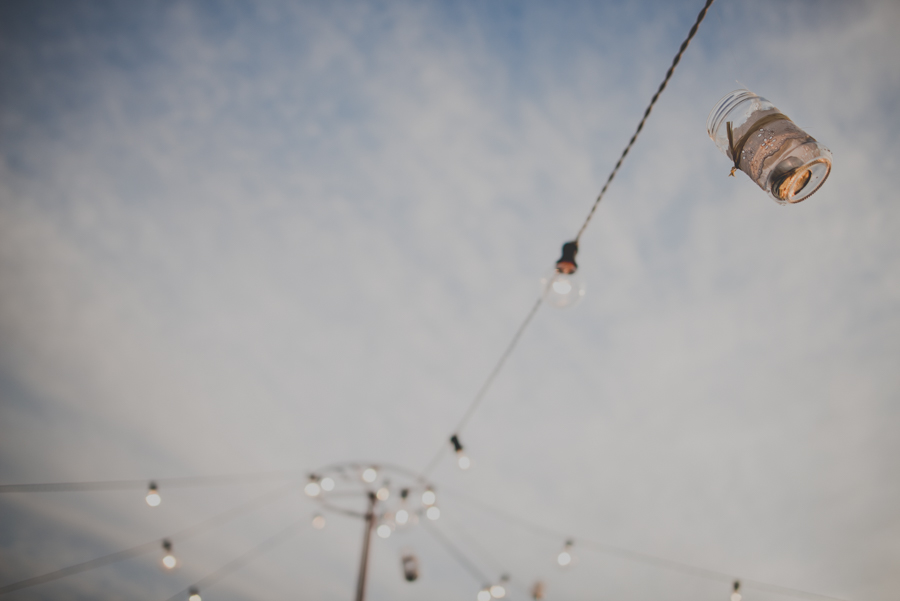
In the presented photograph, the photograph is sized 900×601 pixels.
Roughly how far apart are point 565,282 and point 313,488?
588cm

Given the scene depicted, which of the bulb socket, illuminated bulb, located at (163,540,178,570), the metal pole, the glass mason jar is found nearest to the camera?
the glass mason jar

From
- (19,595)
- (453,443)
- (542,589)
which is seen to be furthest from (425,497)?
(19,595)

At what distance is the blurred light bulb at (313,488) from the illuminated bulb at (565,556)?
14.7 ft

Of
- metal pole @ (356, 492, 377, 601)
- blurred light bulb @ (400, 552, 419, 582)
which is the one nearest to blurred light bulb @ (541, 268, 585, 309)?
metal pole @ (356, 492, 377, 601)

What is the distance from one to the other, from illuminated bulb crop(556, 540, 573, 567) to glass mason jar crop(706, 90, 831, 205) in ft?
22.9

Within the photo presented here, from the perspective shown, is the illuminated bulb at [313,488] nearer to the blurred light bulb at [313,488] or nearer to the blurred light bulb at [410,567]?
the blurred light bulb at [313,488]

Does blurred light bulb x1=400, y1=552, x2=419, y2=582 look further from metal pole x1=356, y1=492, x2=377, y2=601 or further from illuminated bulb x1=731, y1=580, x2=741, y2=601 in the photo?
illuminated bulb x1=731, y1=580, x2=741, y2=601

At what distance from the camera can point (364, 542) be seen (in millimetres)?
5973

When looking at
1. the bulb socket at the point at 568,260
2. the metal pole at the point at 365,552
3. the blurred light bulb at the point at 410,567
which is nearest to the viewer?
the bulb socket at the point at 568,260

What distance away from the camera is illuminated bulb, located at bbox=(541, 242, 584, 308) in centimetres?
233

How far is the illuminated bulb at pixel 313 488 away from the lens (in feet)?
19.7

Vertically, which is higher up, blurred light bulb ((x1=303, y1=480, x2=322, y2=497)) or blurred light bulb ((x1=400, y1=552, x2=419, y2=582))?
blurred light bulb ((x1=303, y1=480, x2=322, y2=497))

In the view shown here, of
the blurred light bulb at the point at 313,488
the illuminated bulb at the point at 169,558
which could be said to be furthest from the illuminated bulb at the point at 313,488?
the illuminated bulb at the point at 169,558

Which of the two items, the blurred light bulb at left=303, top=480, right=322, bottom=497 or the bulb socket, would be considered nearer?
the bulb socket
